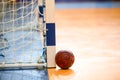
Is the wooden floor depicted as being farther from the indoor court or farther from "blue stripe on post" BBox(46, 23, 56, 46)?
"blue stripe on post" BBox(46, 23, 56, 46)

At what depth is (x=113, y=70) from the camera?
1980mm

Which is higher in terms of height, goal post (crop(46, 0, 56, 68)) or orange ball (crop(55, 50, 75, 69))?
goal post (crop(46, 0, 56, 68))

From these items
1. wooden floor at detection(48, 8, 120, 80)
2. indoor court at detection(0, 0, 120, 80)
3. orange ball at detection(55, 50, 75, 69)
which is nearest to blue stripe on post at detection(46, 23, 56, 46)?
indoor court at detection(0, 0, 120, 80)

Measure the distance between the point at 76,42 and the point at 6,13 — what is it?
30.7 inches

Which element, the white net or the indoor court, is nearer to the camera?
the indoor court

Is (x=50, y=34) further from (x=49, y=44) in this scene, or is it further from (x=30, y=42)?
(x=30, y=42)

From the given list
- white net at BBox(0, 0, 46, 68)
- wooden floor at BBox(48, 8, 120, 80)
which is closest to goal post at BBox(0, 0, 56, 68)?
white net at BBox(0, 0, 46, 68)

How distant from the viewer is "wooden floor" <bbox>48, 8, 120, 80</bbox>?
194 cm

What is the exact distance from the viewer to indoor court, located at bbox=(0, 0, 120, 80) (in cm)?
194

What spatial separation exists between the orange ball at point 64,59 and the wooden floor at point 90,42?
1.8 inches

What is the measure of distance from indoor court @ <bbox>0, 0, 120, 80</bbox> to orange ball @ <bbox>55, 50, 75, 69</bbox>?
0.13 ft

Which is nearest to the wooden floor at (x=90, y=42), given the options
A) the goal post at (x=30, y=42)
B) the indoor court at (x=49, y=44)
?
the indoor court at (x=49, y=44)

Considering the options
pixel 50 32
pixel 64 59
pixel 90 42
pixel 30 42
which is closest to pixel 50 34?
pixel 50 32

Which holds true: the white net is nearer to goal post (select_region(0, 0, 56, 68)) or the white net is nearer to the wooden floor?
goal post (select_region(0, 0, 56, 68))
